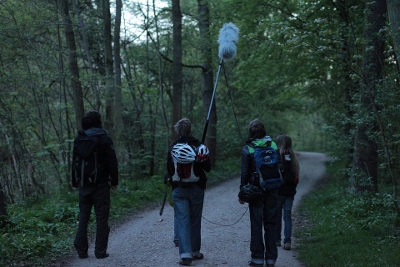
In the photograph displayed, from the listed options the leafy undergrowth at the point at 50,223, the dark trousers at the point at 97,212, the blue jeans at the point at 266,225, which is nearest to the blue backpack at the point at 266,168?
the blue jeans at the point at 266,225

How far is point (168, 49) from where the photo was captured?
20.5m

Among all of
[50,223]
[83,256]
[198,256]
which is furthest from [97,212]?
[50,223]

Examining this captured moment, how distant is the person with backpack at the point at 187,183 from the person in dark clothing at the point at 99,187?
951 millimetres

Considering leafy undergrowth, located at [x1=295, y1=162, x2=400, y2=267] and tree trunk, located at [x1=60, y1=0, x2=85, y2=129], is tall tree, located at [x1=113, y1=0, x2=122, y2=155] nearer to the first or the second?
tree trunk, located at [x1=60, y1=0, x2=85, y2=129]

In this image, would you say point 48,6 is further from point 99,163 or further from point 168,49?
point 99,163

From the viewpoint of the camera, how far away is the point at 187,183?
5.90 metres

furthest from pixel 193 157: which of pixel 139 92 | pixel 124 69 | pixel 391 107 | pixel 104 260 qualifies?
pixel 124 69

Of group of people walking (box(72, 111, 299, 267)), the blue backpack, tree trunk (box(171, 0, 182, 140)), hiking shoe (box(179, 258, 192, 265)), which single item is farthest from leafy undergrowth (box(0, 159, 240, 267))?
the blue backpack

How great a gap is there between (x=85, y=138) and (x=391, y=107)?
5.06 metres

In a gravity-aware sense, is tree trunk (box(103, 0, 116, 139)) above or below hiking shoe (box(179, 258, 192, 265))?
above

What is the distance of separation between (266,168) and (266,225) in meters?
0.83

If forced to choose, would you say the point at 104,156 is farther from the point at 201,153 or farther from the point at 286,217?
the point at 286,217

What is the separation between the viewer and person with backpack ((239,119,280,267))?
5758mm

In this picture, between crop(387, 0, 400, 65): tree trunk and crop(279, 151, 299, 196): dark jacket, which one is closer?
crop(387, 0, 400, 65): tree trunk
